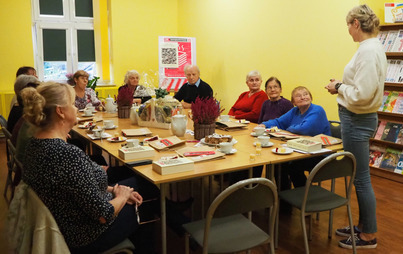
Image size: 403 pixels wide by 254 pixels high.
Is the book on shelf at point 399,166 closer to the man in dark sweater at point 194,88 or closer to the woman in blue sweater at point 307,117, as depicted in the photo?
the woman in blue sweater at point 307,117

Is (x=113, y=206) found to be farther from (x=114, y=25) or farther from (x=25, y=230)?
(x=114, y=25)

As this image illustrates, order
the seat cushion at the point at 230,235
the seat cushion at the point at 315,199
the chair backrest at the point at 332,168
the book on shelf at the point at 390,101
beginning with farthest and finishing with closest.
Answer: the book on shelf at the point at 390,101, the seat cushion at the point at 315,199, the chair backrest at the point at 332,168, the seat cushion at the point at 230,235

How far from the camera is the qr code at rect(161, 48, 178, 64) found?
22.0 ft

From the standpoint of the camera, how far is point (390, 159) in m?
4.34

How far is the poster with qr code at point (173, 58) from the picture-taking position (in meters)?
6.70

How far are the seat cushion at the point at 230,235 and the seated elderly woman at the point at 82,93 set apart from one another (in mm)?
3050

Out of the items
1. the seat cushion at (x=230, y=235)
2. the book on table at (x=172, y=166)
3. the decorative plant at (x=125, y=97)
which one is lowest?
the seat cushion at (x=230, y=235)

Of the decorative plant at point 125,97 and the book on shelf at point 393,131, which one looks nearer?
the decorative plant at point 125,97

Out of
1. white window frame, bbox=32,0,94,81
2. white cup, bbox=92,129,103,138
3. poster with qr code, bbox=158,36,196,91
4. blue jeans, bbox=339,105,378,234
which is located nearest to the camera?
blue jeans, bbox=339,105,378,234

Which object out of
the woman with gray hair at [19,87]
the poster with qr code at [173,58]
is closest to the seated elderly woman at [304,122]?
the woman with gray hair at [19,87]

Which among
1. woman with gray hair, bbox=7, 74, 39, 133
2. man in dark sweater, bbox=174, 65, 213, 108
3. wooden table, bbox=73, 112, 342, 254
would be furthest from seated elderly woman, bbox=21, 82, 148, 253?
man in dark sweater, bbox=174, 65, 213, 108

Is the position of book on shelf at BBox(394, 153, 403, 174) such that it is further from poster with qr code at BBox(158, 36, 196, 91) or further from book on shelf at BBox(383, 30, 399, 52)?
poster with qr code at BBox(158, 36, 196, 91)

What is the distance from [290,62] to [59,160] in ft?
13.6

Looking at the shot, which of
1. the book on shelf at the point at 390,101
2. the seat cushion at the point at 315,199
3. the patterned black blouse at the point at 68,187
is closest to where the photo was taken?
the patterned black blouse at the point at 68,187
